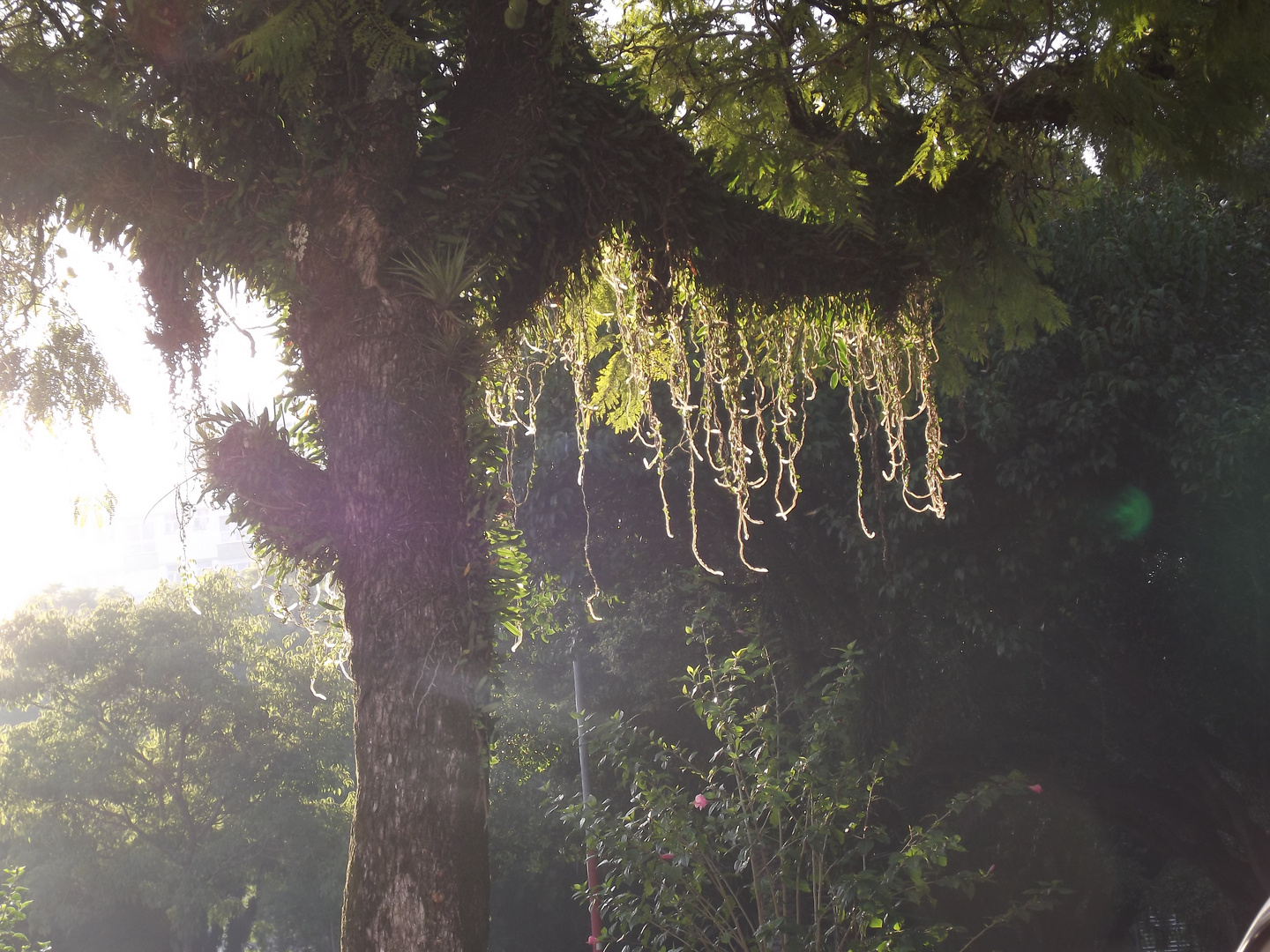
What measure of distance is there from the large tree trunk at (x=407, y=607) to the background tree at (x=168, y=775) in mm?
14099

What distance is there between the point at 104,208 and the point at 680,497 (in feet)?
19.1

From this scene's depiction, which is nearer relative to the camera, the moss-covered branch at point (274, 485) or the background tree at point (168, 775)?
the moss-covered branch at point (274, 485)

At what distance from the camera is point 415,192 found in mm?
2566

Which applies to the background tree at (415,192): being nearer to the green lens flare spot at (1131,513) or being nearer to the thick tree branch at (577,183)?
the thick tree branch at (577,183)

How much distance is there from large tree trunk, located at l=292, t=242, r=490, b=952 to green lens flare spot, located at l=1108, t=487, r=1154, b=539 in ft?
18.3

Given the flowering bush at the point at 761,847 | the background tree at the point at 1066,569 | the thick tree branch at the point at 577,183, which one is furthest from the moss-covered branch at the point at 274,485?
the background tree at the point at 1066,569

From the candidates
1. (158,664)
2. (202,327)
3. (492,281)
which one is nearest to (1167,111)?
(492,281)

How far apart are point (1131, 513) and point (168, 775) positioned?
49.6 ft

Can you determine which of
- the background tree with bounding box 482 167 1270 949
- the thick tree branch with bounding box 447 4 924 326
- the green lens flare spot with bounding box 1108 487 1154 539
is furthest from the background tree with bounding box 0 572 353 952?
the thick tree branch with bounding box 447 4 924 326

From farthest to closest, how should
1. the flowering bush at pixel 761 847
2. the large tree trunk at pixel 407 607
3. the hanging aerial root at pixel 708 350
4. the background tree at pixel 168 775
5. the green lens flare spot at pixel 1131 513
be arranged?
the background tree at pixel 168 775 < the green lens flare spot at pixel 1131 513 < the flowering bush at pixel 761 847 < the hanging aerial root at pixel 708 350 < the large tree trunk at pixel 407 607

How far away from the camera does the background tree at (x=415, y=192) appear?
2318 millimetres

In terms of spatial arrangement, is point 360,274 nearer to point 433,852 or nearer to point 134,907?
point 433,852

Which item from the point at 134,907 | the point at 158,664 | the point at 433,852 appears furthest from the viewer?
the point at 134,907

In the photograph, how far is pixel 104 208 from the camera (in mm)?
2594
